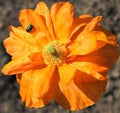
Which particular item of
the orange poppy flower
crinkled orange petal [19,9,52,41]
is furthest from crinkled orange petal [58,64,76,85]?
crinkled orange petal [19,9,52,41]

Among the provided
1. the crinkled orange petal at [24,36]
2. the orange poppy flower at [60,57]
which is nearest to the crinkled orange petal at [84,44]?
the orange poppy flower at [60,57]

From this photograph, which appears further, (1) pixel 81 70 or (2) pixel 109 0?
(2) pixel 109 0

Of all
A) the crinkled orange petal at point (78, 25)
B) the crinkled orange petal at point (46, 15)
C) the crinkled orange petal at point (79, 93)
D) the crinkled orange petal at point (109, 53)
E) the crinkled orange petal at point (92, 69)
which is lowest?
the crinkled orange petal at point (79, 93)

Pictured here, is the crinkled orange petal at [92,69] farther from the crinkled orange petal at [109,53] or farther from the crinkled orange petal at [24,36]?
the crinkled orange petal at [24,36]

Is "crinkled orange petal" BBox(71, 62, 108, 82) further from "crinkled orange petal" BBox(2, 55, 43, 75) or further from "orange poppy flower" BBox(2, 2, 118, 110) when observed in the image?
"crinkled orange petal" BBox(2, 55, 43, 75)

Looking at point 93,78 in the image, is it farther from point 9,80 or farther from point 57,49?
point 9,80

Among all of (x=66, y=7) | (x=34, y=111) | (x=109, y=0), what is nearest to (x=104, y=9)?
(x=109, y=0)

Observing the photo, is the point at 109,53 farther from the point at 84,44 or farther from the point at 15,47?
the point at 15,47
